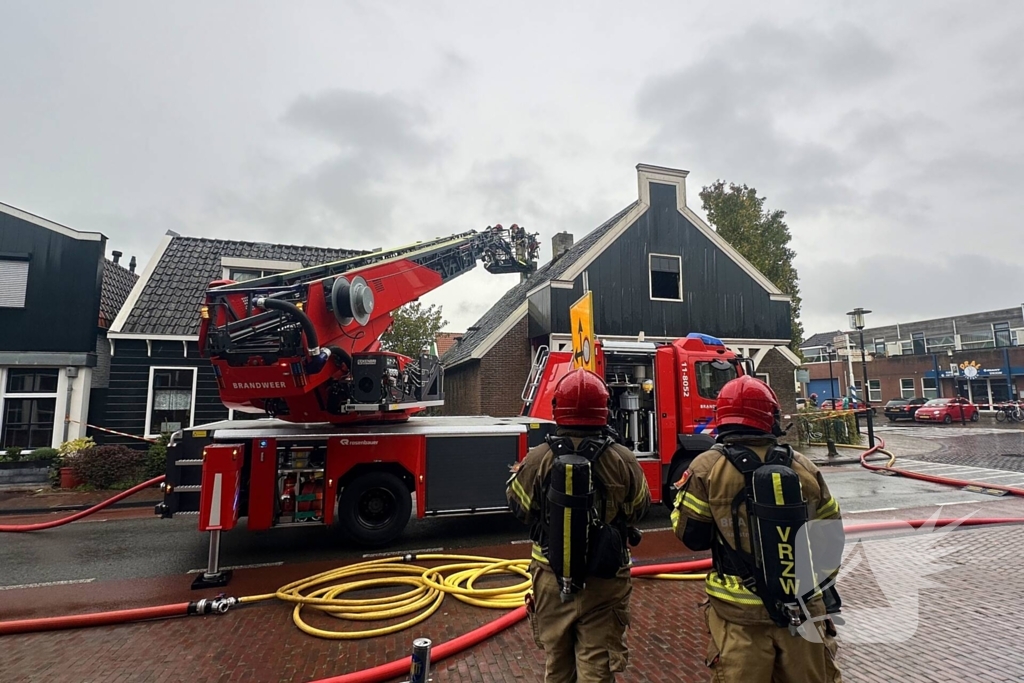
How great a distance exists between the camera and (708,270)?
1705 centimetres

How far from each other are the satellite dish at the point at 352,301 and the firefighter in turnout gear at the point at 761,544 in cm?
509

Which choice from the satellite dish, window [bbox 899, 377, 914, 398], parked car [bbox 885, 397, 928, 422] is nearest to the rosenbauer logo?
the satellite dish

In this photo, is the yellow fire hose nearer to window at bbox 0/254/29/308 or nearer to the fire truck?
the fire truck

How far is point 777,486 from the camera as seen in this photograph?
2178mm

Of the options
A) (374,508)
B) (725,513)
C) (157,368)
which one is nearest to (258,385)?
(374,508)

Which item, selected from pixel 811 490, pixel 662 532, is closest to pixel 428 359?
pixel 662 532

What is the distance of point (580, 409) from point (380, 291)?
209 inches

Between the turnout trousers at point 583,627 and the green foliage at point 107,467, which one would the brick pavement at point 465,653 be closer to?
the turnout trousers at point 583,627

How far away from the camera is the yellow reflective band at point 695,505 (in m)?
2.40

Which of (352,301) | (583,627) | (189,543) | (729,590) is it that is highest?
(352,301)

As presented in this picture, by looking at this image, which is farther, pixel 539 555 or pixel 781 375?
pixel 781 375

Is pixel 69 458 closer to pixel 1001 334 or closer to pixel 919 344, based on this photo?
pixel 919 344

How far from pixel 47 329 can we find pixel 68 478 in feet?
13.5

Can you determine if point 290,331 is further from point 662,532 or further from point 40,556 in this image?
point 662,532
